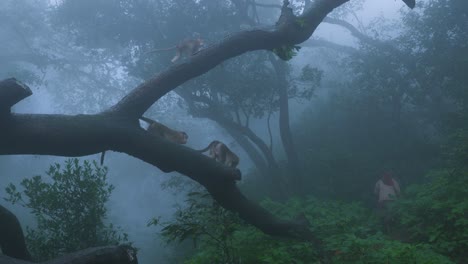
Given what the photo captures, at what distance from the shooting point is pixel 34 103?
4256 cm

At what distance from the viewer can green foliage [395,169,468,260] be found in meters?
6.76

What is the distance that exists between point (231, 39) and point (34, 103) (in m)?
42.3

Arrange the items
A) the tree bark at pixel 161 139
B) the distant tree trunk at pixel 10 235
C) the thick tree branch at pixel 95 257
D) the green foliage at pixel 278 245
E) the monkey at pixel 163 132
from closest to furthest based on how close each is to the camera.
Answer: the thick tree branch at pixel 95 257, the tree bark at pixel 161 139, the distant tree trunk at pixel 10 235, the green foliage at pixel 278 245, the monkey at pixel 163 132

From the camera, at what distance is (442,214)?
7.75m

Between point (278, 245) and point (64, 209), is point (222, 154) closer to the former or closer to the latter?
point (278, 245)

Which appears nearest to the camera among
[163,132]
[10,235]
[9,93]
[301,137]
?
[9,93]

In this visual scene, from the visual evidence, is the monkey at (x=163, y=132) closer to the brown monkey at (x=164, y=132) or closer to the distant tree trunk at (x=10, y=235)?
the brown monkey at (x=164, y=132)

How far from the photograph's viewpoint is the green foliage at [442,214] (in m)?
6.76

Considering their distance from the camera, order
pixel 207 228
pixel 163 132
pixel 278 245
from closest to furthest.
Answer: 1. pixel 163 132
2. pixel 207 228
3. pixel 278 245

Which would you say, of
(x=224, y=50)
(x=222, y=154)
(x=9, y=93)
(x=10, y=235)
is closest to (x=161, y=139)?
(x=222, y=154)

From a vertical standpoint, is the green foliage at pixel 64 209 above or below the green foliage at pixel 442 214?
above

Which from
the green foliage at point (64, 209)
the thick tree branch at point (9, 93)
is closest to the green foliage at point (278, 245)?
the green foliage at point (64, 209)

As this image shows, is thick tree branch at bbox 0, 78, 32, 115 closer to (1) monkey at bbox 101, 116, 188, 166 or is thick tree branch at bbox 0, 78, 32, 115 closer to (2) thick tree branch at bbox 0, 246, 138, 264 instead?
(2) thick tree branch at bbox 0, 246, 138, 264

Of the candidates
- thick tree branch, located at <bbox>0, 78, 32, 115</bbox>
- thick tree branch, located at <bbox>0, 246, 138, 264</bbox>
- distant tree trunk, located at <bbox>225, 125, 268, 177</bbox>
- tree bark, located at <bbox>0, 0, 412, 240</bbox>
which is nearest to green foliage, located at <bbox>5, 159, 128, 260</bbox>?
tree bark, located at <bbox>0, 0, 412, 240</bbox>
